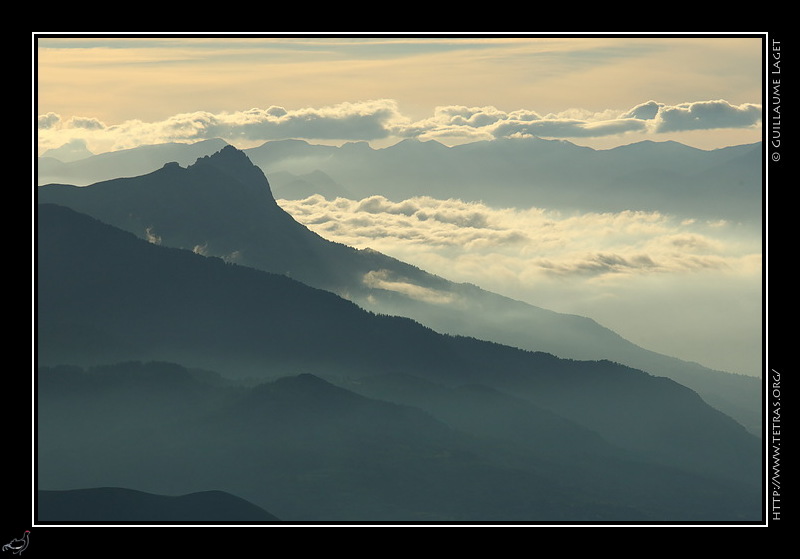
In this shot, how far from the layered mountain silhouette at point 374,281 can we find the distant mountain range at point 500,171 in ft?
77.7

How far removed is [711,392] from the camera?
13200 centimetres

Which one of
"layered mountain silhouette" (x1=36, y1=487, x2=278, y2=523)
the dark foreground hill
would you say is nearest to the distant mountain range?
"layered mountain silhouette" (x1=36, y1=487, x2=278, y2=523)

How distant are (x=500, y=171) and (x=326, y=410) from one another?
44.6 m

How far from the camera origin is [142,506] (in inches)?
3184

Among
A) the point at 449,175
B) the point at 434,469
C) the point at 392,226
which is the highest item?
the point at 449,175

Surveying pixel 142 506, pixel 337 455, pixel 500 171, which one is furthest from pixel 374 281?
pixel 142 506

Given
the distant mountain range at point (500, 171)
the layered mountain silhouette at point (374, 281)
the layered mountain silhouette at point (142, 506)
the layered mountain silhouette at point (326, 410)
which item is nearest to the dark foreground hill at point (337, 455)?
the layered mountain silhouette at point (326, 410)

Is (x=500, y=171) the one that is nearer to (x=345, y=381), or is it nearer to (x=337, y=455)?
(x=337, y=455)

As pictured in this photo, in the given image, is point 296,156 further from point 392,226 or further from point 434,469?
point 434,469

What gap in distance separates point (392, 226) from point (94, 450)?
1612 inches

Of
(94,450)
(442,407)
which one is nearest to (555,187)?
(442,407)

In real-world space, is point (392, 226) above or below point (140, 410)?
above

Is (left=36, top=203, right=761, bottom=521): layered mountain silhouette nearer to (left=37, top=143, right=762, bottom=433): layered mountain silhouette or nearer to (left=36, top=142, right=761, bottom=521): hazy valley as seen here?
(left=36, top=142, right=761, bottom=521): hazy valley

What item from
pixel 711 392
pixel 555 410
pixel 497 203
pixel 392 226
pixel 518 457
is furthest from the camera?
pixel 555 410
